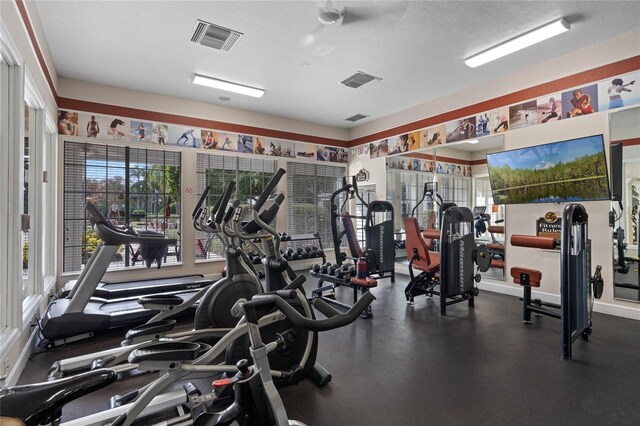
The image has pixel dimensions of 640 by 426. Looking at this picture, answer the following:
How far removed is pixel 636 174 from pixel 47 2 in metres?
7.03

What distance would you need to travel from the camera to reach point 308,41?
13.2 feet

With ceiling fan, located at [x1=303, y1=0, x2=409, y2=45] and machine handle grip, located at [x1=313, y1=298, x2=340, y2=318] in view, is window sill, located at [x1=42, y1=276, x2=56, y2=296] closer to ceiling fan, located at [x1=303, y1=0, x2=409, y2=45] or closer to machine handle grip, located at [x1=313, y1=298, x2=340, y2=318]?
machine handle grip, located at [x1=313, y1=298, x2=340, y2=318]

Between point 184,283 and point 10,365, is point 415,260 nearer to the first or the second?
point 184,283

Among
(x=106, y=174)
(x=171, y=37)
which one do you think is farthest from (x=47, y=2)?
(x=106, y=174)

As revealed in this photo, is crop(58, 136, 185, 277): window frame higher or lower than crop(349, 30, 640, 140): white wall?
lower

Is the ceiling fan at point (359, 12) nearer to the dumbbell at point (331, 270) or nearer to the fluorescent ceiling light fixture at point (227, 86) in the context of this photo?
the fluorescent ceiling light fixture at point (227, 86)

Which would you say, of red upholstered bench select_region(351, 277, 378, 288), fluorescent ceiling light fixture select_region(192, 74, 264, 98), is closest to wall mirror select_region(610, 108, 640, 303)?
red upholstered bench select_region(351, 277, 378, 288)

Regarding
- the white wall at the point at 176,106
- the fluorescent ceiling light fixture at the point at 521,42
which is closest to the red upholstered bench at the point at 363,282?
the fluorescent ceiling light fixture at the point at 521,42

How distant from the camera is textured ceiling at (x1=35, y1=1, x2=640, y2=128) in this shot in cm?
338

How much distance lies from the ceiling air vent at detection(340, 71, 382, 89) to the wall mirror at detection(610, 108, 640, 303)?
330 centimetres

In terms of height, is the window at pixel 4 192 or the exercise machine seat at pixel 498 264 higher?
the window at pixel 4 192

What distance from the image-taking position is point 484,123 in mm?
5406

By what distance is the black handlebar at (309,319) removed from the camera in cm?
119

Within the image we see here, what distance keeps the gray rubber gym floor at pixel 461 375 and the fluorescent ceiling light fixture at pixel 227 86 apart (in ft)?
12.6
